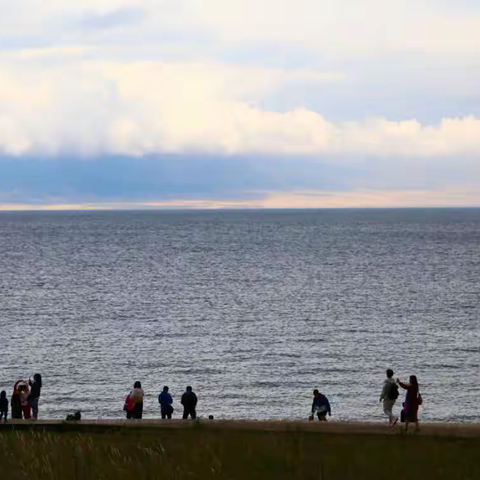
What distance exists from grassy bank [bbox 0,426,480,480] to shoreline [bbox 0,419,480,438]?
24.9 inches

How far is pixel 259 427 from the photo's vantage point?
23.4 m

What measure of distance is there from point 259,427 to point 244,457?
15.2 ft

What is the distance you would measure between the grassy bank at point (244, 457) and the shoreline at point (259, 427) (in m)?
0.63

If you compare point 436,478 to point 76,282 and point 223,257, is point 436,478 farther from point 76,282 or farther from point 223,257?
point 223,257

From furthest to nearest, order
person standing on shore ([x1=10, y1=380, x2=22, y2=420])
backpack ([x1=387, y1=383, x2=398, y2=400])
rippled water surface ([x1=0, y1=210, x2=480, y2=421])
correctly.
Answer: rippled water surface ([x1=0, y1=210, x2=480, y2=421]) < person standing on shore ([x1=10, y1=380, x2=22, y2=420]) < backpack ([x1=387, y1=383, x2=398, y2=400])

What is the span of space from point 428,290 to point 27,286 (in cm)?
4117

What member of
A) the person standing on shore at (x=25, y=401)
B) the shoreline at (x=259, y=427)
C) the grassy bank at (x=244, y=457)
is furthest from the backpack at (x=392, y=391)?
the person standing on shore at (x=25, y=401)

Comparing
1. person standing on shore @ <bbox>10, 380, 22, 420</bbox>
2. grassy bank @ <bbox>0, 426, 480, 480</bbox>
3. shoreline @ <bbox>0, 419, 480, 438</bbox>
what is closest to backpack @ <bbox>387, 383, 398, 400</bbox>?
shoreline @ <bbox>0, 419, 480, 438</bbox>

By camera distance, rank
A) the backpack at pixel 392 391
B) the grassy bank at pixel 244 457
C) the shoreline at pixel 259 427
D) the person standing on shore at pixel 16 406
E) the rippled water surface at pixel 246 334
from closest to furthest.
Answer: the grassy bank at pixel 244 457 < the shoreline at pixel 259 427 < the backpack at pixel 392 391 < the person standing on shore at pixel 16 406 < the rippled water surface at pixel 246 334

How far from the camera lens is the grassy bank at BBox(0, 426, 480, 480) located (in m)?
17.4

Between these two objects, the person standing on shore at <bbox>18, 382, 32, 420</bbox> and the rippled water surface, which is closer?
the person standing on shore at <bbox>18, 382, 32, 420</bbox>

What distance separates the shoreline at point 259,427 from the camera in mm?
22562

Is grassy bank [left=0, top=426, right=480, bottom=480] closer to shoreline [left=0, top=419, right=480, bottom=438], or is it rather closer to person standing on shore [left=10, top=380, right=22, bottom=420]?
shoreline [left=0, top=419, right=480, bottom=438]

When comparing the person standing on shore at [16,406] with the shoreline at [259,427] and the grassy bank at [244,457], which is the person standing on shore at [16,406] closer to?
the shoreline at [259,427]
